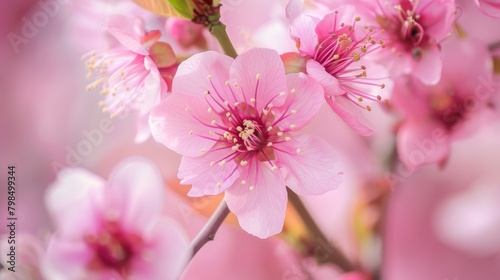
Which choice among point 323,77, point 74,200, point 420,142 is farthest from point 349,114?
point 74,200

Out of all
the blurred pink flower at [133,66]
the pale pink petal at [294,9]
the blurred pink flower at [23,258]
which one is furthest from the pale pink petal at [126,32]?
the blurred pink flower at [23,258]

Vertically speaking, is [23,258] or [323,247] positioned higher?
[23,258]

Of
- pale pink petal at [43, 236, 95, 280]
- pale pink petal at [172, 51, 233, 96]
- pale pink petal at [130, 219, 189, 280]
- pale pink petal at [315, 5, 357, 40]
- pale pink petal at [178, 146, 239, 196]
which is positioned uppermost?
pale pink petal at [172, 51, 233, 96]

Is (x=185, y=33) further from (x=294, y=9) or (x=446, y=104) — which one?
(x=446, y=104)

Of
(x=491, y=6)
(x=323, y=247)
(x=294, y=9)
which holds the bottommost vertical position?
(x=323, y=247)

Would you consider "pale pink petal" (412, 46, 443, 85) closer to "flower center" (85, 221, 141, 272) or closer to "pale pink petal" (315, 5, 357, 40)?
"pale pink petal" (315, 5, 357, 40)

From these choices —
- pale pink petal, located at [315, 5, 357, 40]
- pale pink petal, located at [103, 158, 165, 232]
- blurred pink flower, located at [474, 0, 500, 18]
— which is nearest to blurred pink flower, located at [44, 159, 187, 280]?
pale pink petal, located at [103, 158, 165, 232]

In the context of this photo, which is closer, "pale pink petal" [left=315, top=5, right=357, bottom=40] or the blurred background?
"pale pink petal" [left=315, top=5, right=357, bottom=40]

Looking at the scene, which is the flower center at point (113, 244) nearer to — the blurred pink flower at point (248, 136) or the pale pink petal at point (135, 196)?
the pale pink petal at point (135, 196)
